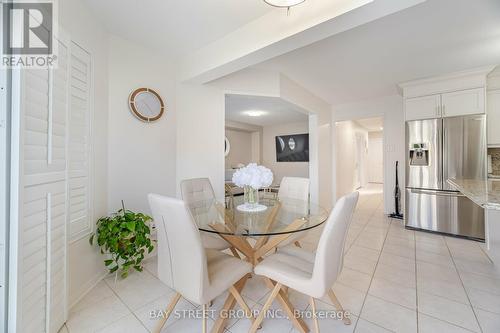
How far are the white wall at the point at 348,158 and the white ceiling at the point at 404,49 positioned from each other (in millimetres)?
1974

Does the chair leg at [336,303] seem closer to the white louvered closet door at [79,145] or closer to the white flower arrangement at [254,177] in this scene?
the white flower arrangement at [254,177]

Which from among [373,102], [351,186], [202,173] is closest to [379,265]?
[202,173]

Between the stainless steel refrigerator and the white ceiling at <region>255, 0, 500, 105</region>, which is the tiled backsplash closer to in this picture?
the stainless steel refrigerator

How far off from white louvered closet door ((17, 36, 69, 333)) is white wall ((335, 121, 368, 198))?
5.00 meters

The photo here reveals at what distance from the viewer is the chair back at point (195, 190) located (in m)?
2.27

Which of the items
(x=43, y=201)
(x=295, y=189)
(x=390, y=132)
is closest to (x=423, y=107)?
(x=390, y=132)

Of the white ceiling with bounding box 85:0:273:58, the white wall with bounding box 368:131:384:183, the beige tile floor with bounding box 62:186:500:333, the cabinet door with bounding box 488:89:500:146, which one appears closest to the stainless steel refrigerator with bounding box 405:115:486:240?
the cabinet door with bounding box 488:89:500:146

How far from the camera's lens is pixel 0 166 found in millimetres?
1062

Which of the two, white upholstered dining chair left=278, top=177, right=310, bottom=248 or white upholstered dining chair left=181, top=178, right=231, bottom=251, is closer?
white upholstered dining chair left=181, top=178, right=231, bottom=251

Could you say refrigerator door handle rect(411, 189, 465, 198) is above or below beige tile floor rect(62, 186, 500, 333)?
above

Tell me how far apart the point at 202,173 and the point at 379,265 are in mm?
2327

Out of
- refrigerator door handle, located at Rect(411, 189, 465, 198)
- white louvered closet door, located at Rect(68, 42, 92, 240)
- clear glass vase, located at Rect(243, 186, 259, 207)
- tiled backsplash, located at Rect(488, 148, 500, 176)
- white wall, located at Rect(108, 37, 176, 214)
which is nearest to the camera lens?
white louvered closet door, located at Rect(68, 42, 92, 240)

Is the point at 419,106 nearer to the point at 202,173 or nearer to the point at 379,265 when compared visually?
the point at 379,265

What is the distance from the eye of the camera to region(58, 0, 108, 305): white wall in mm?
1640
